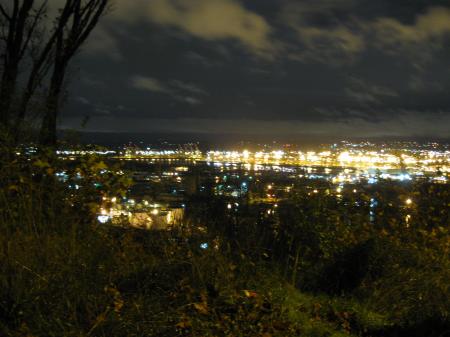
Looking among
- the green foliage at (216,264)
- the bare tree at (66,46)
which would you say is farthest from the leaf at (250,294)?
the bare tree at (66,46)

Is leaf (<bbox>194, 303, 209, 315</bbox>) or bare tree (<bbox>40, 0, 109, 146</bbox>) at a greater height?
bare tree (<bbox>40, 0, 109, 146</bbox>)

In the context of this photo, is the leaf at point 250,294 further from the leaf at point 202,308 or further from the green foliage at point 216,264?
the leaf at point 202,308

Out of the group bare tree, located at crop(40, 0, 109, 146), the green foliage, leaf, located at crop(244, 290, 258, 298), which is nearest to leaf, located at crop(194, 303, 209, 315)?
the green foliage

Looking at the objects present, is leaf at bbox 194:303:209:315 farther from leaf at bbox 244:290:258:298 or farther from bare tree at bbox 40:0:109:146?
bare tree at bbox 40:0:109:146

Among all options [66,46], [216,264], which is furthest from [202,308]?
[66,46]

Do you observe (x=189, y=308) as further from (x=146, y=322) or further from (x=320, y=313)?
(x=320, y=313)

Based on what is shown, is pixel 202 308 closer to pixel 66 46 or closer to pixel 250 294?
pixel 250 294

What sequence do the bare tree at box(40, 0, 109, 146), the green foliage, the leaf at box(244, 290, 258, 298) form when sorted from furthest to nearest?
the bare tree at box(40, 0, 109, 146) < the leaf at box(244, 290, 258, 298) < the green foliage

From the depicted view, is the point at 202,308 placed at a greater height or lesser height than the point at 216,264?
lesser

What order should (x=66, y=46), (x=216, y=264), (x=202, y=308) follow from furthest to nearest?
(x=66, y=46)
(x=216, y=264)
(x=202, y=308)

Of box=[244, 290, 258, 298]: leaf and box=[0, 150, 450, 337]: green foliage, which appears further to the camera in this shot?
box=[244, 290, 258, 298]: leaf

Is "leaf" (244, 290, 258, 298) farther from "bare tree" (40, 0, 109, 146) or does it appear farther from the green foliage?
"bare tree" (40, 0, 109, 146)

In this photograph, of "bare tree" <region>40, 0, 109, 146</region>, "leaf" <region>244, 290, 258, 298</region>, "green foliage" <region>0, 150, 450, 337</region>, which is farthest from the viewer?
"bare tree" <region>40, 0, 109, 146</region>
